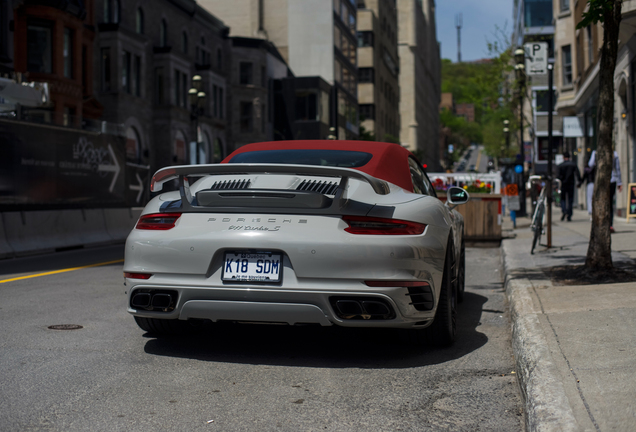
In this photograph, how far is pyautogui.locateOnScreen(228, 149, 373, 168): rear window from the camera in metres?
5.63

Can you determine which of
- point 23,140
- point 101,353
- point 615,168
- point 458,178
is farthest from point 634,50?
point 101,353

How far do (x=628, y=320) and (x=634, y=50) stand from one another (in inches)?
616

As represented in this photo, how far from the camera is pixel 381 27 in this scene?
295 feet

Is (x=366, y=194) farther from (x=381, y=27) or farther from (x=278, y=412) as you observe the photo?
(x=381, y=27)

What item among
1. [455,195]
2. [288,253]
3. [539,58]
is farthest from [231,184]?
[539,58]

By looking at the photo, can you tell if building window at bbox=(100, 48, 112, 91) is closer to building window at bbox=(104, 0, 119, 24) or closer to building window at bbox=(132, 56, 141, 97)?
building window at bbox=(104, 0, 119, 24)

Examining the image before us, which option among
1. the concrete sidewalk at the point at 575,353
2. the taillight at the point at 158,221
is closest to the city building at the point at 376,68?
the concrete sidewalk at the point at 575,353

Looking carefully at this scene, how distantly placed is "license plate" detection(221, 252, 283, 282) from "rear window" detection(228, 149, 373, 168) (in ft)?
4.32

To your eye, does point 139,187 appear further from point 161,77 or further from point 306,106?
point 306,106

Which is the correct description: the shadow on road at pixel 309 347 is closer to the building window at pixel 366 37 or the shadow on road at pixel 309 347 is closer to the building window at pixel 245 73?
the building window at pixel 245 73

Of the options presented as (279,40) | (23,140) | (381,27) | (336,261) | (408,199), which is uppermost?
(381,27)

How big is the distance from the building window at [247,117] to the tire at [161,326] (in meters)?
45.7

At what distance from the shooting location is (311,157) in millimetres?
5773

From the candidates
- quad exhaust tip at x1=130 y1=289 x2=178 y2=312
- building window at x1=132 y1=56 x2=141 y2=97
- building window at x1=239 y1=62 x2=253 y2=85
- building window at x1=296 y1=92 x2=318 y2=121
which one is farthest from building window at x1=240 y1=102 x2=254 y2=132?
quad exhaust tip at x1=130 y1=289 x2=178 y2=312
